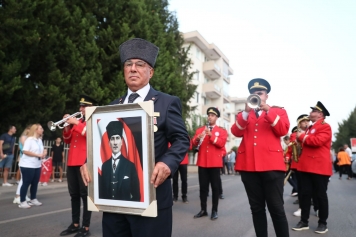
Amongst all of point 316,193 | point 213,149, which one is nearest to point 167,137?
point 316,193

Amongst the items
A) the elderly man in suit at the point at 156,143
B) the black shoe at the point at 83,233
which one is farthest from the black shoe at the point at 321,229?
the elderly man in suit at the point at 156,143

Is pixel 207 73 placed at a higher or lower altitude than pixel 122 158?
higher

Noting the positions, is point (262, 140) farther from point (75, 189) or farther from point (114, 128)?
point (75, 189)

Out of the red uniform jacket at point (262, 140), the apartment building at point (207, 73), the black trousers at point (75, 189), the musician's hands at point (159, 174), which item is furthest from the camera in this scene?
the apartment building at point (207, 73)

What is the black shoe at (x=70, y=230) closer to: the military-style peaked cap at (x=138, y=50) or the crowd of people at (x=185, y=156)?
the crowd of people at (x=185, y=156)

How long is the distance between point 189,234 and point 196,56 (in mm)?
40518

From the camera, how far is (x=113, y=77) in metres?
15.2

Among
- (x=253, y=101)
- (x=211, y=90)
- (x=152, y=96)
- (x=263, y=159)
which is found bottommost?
(x=263, y=159)

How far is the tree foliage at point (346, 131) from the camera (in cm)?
5238

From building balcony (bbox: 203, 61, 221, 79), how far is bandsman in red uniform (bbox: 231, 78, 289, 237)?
43.0 metres

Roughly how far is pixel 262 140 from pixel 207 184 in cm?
295

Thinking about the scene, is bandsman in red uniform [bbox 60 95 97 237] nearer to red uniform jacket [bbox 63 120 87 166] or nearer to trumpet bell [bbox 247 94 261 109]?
red uniform jacket [bbox 63 120 87 166]

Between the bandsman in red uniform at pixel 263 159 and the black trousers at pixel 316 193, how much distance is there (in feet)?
6.57

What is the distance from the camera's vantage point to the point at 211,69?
153 ft
